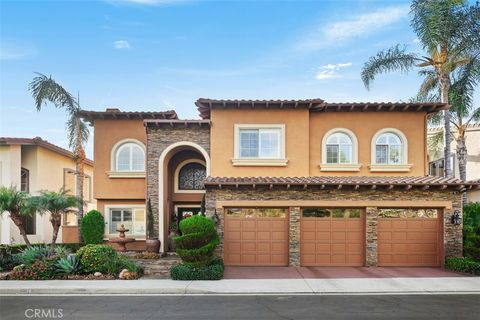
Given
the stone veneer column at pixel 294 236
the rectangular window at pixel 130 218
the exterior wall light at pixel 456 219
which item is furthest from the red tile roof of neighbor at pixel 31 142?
the exterior wall light at pixel 456 219

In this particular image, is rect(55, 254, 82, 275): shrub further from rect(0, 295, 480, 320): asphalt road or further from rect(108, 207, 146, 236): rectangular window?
rect(108, 207, 146, 236): rectangular window

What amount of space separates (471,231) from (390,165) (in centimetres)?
448

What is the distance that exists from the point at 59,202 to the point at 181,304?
917 cm

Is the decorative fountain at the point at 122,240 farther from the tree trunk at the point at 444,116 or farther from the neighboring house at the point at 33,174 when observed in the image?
the tree trunk at the point at 444,116

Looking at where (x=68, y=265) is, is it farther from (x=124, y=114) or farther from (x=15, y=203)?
(x=124, y=114)

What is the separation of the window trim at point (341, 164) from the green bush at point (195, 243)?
23.5 ft

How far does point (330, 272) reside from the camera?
14.5m

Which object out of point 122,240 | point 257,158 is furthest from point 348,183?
point 122,240

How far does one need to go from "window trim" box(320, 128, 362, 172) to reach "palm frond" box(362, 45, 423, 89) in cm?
487

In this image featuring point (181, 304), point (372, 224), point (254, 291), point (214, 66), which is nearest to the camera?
point (181, 304)

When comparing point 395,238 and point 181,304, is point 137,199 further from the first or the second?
point 395,238

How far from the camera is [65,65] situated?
65.0ft

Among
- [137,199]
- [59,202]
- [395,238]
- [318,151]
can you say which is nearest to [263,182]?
[318,151]

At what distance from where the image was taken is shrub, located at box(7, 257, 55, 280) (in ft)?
43.2
